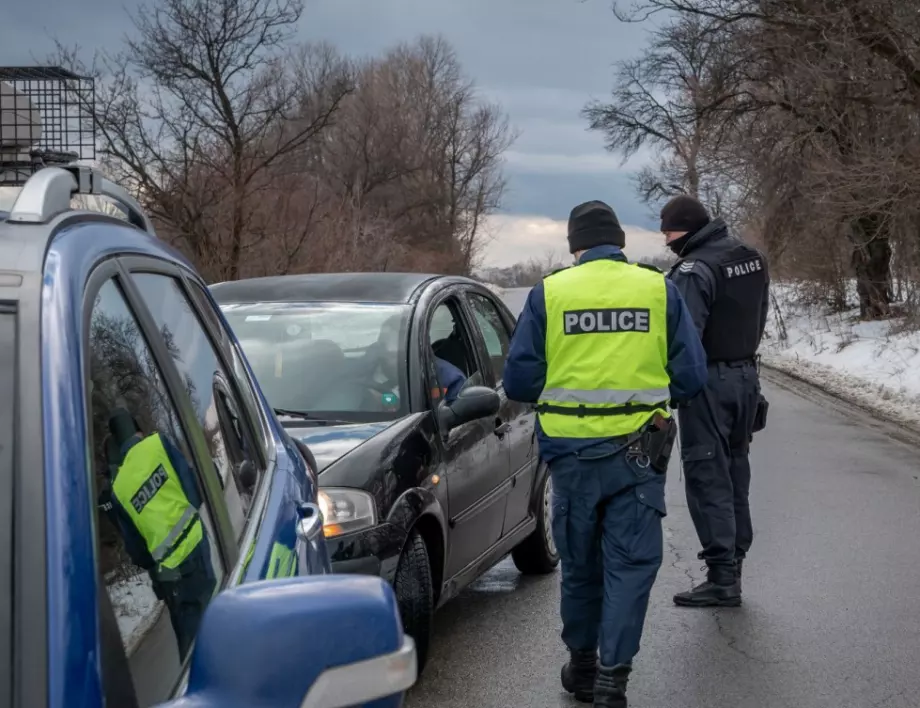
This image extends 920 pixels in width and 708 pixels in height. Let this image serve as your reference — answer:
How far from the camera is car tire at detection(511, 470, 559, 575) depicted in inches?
282

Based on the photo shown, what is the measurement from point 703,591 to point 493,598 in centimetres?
111

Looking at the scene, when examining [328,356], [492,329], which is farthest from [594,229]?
[492,329]

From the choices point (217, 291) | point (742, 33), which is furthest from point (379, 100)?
point (217, 291)

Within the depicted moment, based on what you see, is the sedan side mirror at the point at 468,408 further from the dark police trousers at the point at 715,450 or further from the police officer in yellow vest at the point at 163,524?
the police officer in yellow vest at the point at 163,524

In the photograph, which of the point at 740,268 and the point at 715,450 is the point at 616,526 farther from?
the point at 740,268

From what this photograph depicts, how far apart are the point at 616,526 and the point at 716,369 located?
6.39 ft

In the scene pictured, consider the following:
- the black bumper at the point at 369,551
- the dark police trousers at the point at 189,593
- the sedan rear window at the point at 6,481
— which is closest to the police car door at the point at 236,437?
the dark police trousers at the point at 189,593

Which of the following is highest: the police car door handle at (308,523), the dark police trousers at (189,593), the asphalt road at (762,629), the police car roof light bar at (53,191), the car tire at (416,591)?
the police car roof light bar at (53,191)

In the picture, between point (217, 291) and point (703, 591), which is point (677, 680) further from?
point (217, 291)

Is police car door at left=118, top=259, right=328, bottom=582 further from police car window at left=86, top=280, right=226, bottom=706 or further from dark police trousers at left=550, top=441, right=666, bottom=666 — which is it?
dark police trousers at left=550, top=441, right=666, bottom=666

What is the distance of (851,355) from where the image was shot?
24.2 metres

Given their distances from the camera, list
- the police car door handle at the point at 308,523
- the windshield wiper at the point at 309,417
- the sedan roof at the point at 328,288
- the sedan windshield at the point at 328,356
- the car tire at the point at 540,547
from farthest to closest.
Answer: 1. the car tire at the point at 540,547
2. the sedan roof at the point at 328,288
3. the sedan windshield at the point at 328,356
4. the windshield wiper at the point at 309,417
5. the police car door handle at the point at 308,523

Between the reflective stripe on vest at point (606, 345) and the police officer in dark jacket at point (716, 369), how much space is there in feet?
5.35

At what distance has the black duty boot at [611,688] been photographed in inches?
186
